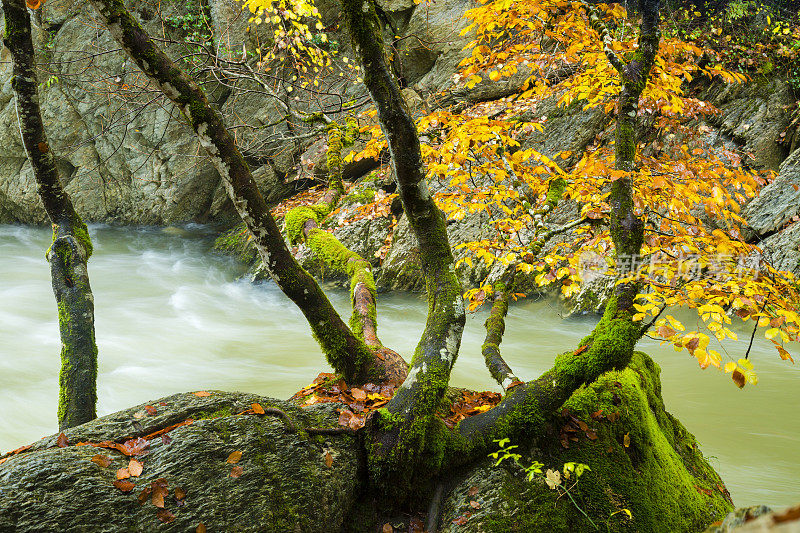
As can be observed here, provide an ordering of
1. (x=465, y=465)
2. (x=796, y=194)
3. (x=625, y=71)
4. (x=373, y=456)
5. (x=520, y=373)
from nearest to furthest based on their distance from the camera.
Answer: (x=373, y=456) < (x=465, y=465) < (x=625, y=71) < (x=520, y=373) < (x=796, y=194)

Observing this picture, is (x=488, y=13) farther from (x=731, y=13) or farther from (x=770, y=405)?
(x=731, y=13)

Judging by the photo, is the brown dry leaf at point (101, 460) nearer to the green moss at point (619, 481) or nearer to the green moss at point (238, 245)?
the green moss at point (619, 481)

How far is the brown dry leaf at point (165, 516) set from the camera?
1666mm

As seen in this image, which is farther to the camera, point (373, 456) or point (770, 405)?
point (770, 405)

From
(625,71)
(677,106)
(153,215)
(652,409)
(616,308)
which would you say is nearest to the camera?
(616,308)

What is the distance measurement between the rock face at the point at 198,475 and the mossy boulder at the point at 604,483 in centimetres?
73

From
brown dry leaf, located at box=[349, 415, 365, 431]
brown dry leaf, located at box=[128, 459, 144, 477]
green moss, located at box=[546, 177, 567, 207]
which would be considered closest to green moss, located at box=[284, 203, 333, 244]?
green moss, located at box=[546, 177, 567, 207]

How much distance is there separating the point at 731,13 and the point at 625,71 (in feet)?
33.2

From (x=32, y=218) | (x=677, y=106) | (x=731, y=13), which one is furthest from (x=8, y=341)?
(x=731, y=13)

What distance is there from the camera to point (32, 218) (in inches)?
567

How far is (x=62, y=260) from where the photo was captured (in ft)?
10.4

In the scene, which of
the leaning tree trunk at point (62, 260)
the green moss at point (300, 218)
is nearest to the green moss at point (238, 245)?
the green moss at point (300, 218)

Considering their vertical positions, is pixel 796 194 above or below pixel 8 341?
above

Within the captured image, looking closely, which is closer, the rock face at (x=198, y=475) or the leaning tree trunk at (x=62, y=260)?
the rock face at (x=198, y=475)
